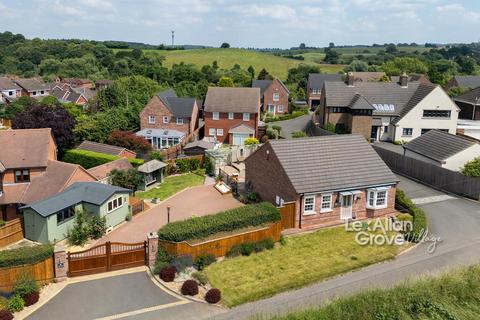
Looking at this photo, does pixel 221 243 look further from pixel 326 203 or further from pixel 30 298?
pixel 30 298

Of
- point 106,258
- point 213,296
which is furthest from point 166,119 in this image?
point 213,296

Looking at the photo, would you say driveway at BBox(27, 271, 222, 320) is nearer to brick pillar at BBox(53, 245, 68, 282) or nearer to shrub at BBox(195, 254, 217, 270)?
brick pillar at BBox(53, 245, 68, 282)

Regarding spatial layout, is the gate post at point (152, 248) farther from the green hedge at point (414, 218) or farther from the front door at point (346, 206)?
the green hedge at point (414, 218)

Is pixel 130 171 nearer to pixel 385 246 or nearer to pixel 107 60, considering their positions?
pixel 385 246

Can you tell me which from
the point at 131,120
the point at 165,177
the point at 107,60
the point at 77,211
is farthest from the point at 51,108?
the point at 107,60

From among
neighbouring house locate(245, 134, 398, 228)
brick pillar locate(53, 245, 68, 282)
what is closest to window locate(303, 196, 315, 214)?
neighbouring house locate(245, 134, 398, 228)

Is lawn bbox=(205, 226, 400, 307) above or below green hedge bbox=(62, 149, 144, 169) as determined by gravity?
below
